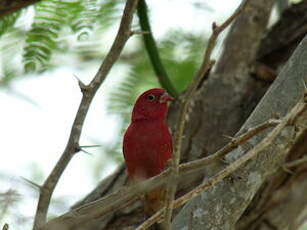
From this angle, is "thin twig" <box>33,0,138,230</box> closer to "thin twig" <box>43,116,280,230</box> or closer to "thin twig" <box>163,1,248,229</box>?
"thin twig" <box>43,116,280,230</box>

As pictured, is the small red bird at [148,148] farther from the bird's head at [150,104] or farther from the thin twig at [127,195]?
the thin twig at [127,195]

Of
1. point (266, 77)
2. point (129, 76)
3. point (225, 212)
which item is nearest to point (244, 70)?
point (266, 77)

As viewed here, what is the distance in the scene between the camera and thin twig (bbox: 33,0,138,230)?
9.58 feet

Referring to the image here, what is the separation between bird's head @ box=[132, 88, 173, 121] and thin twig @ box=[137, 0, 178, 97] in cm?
9

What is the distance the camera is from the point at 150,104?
5688 millimetres

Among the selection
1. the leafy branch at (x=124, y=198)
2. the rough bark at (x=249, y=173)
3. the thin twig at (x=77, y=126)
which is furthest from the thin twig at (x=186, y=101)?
the rough bark at (x=249, y=173)

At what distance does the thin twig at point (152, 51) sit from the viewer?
5.07 m

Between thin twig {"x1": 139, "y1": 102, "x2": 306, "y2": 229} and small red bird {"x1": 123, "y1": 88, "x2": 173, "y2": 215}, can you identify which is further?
small red bird {"x1": 123, "y1": 88, "x2": 173, "y2": 215}

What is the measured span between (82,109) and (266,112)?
117cm

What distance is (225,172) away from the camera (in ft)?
9.96

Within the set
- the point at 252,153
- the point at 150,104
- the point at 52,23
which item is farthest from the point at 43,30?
the point at 252,153

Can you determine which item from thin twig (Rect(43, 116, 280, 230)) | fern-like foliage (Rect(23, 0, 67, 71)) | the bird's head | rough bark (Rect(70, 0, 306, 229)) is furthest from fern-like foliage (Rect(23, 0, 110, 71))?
thin twig (Rect(43, 116, 280, 230))

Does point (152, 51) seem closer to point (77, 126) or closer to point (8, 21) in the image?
point (8, 21)

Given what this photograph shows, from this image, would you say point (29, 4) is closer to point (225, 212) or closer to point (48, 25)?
point (48, 25)
